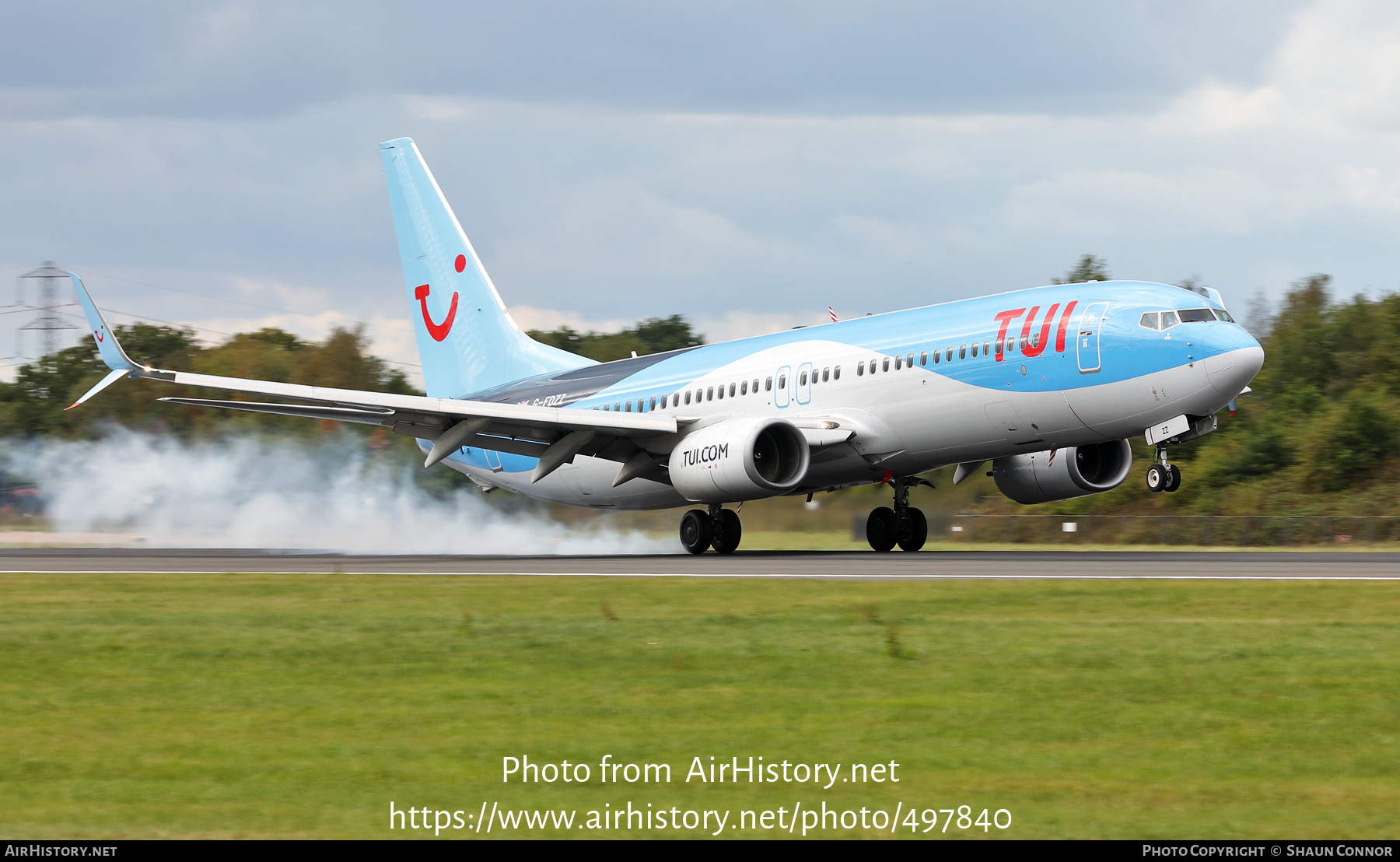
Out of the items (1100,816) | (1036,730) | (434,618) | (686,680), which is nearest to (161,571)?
(434,618)

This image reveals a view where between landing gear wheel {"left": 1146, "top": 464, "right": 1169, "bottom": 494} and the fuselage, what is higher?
the fuselage

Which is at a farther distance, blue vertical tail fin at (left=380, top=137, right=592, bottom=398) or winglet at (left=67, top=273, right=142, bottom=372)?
blue vertical tail fin at (left=380, top=137, right=592, bottom=398)

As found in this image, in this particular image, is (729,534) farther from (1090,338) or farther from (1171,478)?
(1171,478)

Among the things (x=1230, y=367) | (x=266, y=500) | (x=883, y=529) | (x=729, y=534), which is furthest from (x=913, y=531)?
(x=266, y=500)

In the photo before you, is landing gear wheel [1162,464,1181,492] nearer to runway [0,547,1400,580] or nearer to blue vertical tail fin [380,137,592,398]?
runway [0,547,1400,580]

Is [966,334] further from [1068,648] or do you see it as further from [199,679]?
[199,679]

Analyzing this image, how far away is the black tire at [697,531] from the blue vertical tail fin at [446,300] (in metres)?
9.18

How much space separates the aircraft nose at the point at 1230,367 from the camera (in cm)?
2500

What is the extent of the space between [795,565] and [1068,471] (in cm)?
872

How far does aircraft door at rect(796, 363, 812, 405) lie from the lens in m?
30.9

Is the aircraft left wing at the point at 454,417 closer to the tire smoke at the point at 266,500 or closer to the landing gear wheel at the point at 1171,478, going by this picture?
the tire smoke at the point at 266,500

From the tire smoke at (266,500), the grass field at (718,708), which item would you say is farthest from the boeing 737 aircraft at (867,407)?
the grass field at (718,708)

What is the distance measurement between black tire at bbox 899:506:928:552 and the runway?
121 cm

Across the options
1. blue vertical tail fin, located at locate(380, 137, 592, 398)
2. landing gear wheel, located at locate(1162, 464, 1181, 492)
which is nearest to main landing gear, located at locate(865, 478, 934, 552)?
landing gear wheel, located at locate(1162, 464, 1181, 492)
